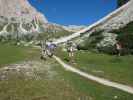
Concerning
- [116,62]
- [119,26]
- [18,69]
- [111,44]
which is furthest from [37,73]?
[119,26]

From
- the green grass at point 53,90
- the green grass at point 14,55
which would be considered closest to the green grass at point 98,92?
the green grass at point 53,90

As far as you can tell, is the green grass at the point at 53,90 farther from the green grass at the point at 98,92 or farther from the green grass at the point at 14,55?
the green grass at the point at 14,55

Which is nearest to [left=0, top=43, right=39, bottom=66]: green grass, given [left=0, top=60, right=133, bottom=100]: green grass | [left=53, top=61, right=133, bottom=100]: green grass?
[left=0, top=60, right=133, bottom=100]: green grass

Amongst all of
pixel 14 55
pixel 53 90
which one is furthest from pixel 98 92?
pixel 14 55

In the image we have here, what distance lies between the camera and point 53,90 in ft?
90.1

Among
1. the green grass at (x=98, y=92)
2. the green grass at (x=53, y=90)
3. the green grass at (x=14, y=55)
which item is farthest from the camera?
the green grass at (x=14, y=55)

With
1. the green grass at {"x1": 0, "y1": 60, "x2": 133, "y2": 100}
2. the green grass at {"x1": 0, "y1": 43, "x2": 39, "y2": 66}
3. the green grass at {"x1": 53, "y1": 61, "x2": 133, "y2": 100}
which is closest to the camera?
the green grass at {"x1": 0, "y1": 60, "x2": 133, "y2": 100}

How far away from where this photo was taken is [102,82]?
34.3 meters

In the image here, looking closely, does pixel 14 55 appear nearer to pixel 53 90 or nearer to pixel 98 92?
pixel 53 90

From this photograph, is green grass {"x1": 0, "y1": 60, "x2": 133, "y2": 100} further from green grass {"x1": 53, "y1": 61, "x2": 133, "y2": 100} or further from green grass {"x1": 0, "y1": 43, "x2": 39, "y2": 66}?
green grass {"x1": 0, "y1": 43, "x2": 39, "y2": 66}

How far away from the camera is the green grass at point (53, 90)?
2550cm

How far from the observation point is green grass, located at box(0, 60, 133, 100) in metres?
25.5

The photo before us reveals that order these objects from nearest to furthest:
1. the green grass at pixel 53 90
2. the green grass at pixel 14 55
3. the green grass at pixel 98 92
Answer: the green grass at pixel 53 90, the green grass at pixel 98 92, the green grass at pixel 14 55

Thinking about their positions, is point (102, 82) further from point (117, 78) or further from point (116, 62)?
point (116, 62)
